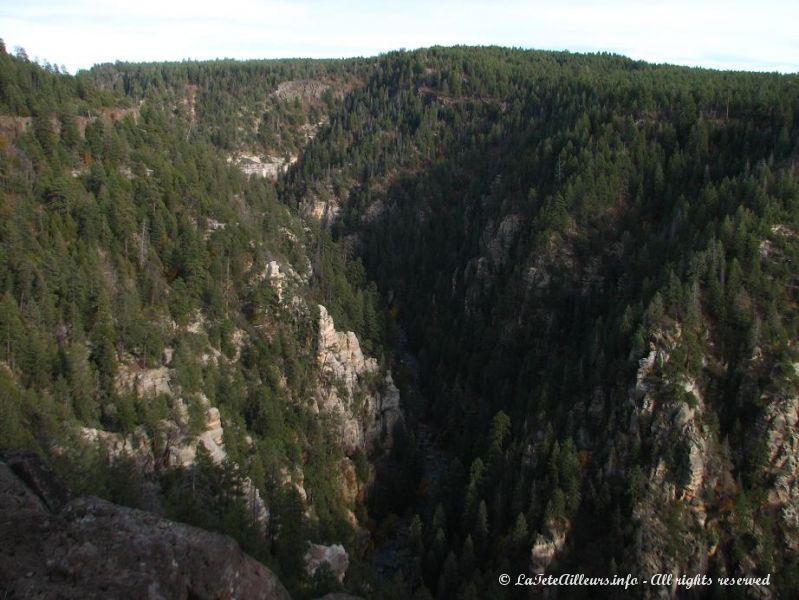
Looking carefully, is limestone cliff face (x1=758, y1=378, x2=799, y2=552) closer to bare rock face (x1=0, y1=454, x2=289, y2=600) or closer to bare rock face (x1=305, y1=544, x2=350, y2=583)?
bare rock face (x1=305, y1=544, x2=350, y2=583)

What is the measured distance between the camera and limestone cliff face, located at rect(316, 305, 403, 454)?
8950cm

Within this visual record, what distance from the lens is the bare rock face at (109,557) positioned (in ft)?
65.0

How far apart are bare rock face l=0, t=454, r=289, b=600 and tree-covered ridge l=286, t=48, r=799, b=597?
4969 cm

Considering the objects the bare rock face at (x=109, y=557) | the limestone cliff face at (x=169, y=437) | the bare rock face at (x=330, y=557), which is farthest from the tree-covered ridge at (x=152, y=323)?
the bare rock face at (x=109, y=557)

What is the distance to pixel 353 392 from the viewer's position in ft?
308

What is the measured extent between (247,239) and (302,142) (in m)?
113

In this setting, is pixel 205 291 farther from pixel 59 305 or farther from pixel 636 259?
pixel 636 259

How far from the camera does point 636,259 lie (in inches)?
3967

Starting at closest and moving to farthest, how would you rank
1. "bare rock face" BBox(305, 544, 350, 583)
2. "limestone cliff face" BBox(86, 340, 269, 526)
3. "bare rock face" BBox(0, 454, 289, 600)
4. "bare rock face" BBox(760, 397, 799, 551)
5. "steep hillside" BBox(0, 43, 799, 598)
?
"bare rock face" BBox(0, 454, 289, 600) < "limestone cliff face" BBox(86, 340, 269, 526) < "bare rock face" BBox(305, 544, 350, 583) < "steep hillside" BBox(0, 43, 799, 598) < "bare rock face" BBox(760, 397, 799, 551)

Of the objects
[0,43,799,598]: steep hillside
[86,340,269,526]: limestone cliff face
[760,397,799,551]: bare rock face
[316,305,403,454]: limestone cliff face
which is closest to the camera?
[86,340,269,526]: limestone cliff face

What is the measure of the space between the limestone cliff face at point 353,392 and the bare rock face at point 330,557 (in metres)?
26.0

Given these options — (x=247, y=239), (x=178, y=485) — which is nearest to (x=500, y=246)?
(x=247, y=239)

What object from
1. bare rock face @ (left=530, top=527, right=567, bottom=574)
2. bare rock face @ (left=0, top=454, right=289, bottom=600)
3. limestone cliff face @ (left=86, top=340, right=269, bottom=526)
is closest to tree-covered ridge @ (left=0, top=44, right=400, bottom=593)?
limestone cliff face @ (left=86, top=340, right=269, bottom=526)

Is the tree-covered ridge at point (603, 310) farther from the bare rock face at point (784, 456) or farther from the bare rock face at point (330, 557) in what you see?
the bare rock face at point (330, 557)
